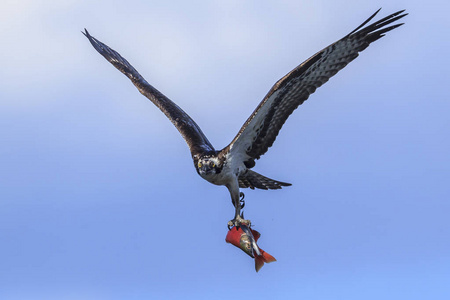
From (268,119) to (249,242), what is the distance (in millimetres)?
1858

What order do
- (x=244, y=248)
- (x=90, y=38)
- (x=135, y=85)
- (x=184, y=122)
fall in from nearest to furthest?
(x=244, y=248), (x=184, y=122), (x=135, y=85), (x=90, y=38)

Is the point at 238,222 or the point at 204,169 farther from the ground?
the point at 204,169

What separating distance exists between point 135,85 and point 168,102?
92 centimetres

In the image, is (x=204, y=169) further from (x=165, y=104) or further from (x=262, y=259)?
(x=165, y=104)

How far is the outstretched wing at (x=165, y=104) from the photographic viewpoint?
14238 millimetres

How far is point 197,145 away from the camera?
14039 mm

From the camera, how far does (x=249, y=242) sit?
12.4 meters

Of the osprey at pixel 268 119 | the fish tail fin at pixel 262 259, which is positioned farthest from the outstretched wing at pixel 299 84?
the fish tail fin at pixel 262 259

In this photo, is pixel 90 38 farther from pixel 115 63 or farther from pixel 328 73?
pixel 328 73

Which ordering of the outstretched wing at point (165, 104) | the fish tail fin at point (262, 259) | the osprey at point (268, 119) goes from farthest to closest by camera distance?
the outstretched wing at point (165, 104), the osprey at point (268, 119), the fish tail fin at point (262, 259)

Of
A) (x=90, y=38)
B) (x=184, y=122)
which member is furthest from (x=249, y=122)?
(x=90, y=38)

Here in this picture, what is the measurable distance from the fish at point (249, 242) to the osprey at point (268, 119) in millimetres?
402

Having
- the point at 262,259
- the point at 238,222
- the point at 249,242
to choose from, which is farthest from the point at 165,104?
the point at 262,259

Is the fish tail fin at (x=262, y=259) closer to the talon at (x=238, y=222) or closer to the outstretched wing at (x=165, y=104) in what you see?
the talon at (x=238, y=222)
